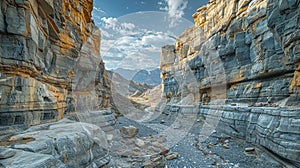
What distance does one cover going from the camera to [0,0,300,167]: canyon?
6316mm

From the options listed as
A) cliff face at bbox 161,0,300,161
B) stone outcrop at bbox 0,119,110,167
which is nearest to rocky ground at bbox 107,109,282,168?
cliff face at bbox 161,0,300,161

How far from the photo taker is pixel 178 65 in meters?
34.0

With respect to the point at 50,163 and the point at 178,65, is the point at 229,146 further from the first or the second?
Result: the point at 178,65

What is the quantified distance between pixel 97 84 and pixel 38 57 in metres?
10.9

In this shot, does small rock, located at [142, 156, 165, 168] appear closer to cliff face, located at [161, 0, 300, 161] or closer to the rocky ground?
the rocky ground

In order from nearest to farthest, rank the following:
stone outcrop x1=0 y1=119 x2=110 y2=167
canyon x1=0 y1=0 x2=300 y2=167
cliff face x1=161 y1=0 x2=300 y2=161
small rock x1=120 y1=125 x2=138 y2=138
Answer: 1. stone outcrop x1=0 y1=119 x2=110 y2=167
2. canyon x1=0 y1=0 x2=300 y2=167
3. cliff face x1=161 y1=0 x2=300 y2=161
4. small rock x1=120 y1=125 x2=138 y2=138

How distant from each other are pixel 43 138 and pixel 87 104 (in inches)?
422

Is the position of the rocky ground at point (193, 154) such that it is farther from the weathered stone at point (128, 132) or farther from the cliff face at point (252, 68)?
the cliff face at point (252, 68)

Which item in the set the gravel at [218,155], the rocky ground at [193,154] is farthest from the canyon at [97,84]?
the gravel at [218,155]

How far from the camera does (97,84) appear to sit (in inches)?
752

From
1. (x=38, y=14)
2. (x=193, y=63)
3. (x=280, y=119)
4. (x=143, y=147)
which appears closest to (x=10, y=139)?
(x=38, y=14)

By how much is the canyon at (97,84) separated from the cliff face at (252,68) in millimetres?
72

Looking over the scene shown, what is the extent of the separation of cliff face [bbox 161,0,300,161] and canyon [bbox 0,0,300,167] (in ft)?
0.24

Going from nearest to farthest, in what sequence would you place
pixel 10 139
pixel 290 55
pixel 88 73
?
pixel 10 139 < pixel 290 55 < pixel 88 73
